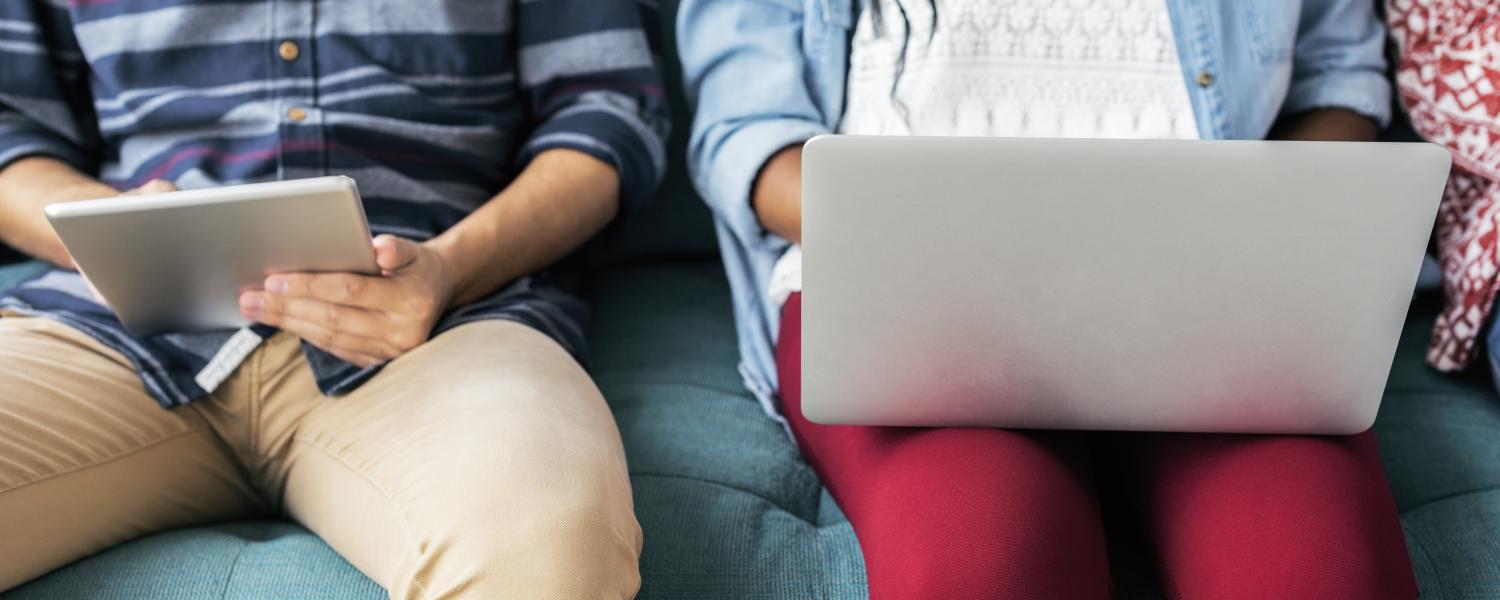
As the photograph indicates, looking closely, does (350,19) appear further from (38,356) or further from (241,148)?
(38,356)

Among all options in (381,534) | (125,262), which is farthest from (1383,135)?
(125,262)

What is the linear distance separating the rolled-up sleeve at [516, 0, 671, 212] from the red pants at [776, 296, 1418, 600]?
446 millimetres

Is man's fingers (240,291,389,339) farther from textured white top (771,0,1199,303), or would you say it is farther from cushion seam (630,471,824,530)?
textured white top (771,0,1199,303)

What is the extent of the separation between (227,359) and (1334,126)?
107 cm

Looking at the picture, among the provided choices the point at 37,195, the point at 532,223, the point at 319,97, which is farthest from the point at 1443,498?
the point at 37,195

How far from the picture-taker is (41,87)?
43.6 inches

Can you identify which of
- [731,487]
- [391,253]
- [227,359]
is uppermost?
[391,253]

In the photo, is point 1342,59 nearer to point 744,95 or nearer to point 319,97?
point 744,95

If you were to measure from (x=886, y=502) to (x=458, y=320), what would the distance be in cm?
45

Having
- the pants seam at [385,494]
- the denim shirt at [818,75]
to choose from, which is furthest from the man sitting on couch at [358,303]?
→ the denim shirt at [818,75]

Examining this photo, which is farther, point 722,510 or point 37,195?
point 37,195

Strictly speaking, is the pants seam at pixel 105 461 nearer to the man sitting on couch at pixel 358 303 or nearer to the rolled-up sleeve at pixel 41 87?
the man sitting on couch at pixel 358 303

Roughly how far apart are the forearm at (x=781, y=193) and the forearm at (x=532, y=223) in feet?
0.60

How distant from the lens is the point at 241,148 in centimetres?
109
